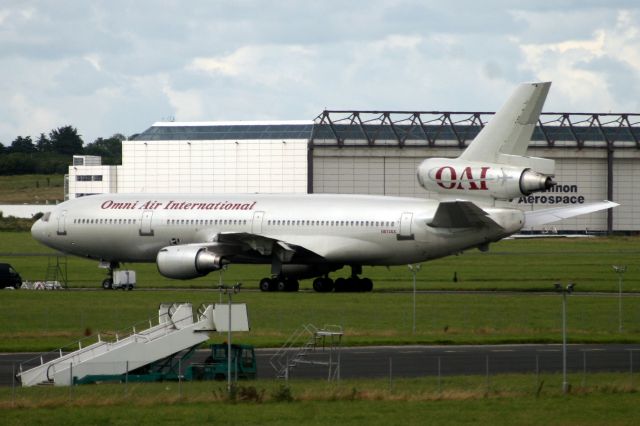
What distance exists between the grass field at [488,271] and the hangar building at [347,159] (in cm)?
950

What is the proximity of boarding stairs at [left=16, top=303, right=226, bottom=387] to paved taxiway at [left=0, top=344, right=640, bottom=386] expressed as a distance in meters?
1.25

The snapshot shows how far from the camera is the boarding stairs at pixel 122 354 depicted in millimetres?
40688

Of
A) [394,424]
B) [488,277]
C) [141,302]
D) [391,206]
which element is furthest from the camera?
[488,277]

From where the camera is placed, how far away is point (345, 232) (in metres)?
70.3

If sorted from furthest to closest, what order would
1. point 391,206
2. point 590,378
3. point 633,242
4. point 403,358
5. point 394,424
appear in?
1. point 633,242
2. point 391,206
3. point 403,358
4. point 590,378
5. point 394,424

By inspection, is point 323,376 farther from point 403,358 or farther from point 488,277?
point 488,277

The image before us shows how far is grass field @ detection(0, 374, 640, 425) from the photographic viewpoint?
109 ft

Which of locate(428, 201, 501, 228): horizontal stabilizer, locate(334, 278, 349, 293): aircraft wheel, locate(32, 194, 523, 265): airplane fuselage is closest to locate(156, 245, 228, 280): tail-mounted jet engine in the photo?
locate(32, 194, 523, 265): airplane fuselage

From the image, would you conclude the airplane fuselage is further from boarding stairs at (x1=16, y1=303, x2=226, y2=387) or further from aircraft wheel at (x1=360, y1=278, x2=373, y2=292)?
boarding stairs at (x1=16, y1=303, x2=226, y2=387)

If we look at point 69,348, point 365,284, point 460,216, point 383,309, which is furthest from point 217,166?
point 69,348

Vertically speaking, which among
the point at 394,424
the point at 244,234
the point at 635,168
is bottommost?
the point at 394,424

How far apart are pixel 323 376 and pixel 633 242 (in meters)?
85.0

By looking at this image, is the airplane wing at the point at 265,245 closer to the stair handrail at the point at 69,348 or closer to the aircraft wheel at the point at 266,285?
the aircraft wheel at the point at 266,285

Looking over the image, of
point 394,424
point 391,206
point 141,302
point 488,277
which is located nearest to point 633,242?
point 488,277
